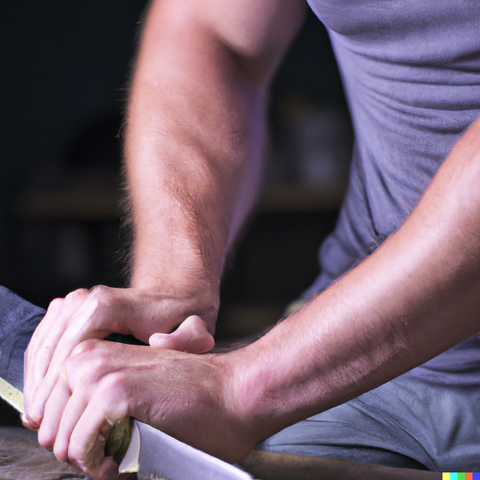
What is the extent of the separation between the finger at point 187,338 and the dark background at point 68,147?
106 centimetres

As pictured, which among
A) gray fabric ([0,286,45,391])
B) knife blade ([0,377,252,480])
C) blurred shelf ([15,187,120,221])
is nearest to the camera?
knife blade ([0,377,252,480])

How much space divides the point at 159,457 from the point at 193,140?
1.12 feet

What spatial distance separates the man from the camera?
0.98ft

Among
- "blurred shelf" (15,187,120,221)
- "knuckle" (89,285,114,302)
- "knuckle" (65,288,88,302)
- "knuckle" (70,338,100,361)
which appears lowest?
"knuckle" (70,338,100,361)

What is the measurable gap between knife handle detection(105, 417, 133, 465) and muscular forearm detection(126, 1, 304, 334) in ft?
0.51

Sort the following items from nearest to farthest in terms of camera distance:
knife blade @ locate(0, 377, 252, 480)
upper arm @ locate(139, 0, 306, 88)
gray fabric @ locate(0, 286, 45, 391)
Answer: knife blade @ locate(0, 377, 252, 480), gray fabric @ locate(0, 286, 45, 391), upper arm @ locate(139, 0, 306, 88)

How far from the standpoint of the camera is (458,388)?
452 millimetres

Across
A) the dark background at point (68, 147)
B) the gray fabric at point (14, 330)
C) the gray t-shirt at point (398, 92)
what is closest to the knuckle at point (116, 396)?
the gray fabric at point (14, 330)

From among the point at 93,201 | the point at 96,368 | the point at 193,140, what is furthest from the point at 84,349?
the point at 93,201

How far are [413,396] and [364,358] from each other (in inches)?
6.8

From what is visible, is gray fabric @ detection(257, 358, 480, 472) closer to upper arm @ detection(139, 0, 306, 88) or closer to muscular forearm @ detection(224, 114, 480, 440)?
muscular forearm @ detection(224, 114, 480, 440)

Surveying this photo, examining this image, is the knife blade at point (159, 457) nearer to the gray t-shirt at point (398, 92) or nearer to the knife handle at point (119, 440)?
the knife handle at point (119, 440)
